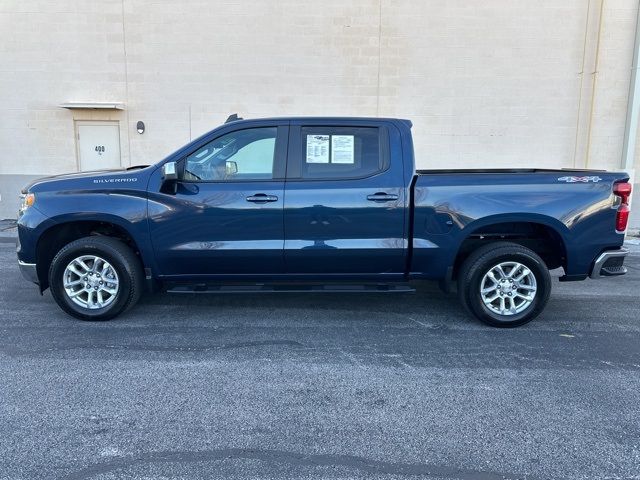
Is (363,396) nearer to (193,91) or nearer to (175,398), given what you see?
(175,398)

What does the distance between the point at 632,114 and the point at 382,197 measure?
325 inches

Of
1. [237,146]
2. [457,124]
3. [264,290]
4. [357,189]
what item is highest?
[457,124]

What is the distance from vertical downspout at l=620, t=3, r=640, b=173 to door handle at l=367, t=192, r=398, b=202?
25.5 ft

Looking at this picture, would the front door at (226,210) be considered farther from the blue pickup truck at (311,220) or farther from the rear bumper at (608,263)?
the rear bumper at (608,263)

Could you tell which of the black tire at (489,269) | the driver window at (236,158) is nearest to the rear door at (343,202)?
the driver window at (236,158)

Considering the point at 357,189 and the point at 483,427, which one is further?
the point at 357,189

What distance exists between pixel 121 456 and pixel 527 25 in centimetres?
1105

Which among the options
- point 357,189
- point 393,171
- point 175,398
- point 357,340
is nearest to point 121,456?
point 175,398

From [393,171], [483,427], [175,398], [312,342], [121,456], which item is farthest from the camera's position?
[393,171]

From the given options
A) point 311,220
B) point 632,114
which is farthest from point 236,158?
point 632,114

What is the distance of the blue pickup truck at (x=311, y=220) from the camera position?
465 centimetres

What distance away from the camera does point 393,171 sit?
4.72 m

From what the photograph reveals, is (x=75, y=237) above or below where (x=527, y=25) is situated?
below

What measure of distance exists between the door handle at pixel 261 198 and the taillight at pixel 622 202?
3.15 metres
